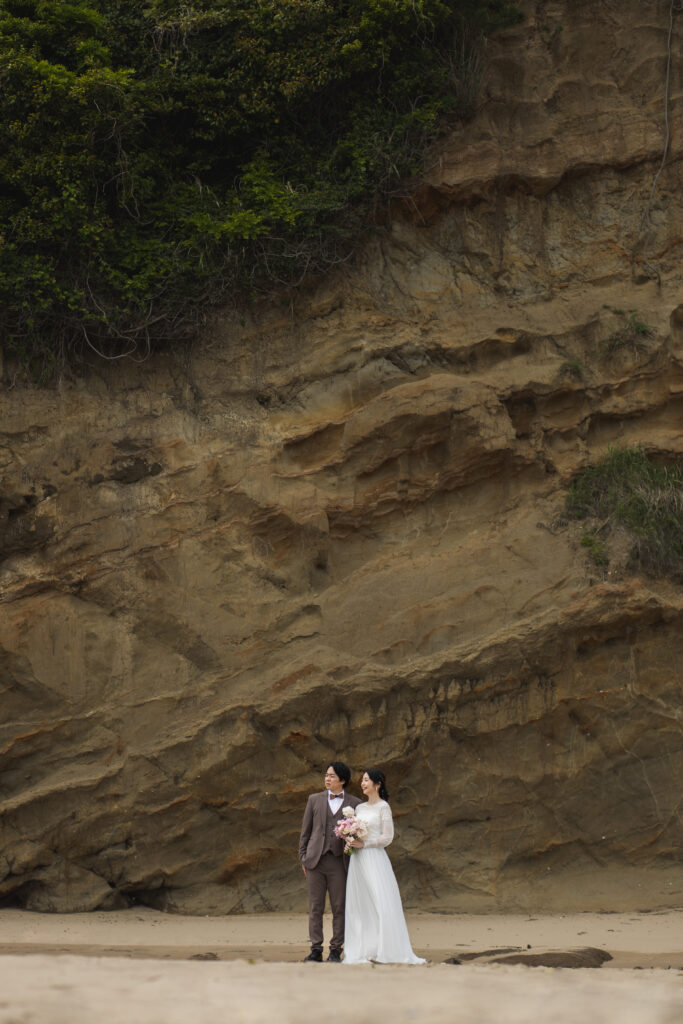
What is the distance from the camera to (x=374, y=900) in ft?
20.2

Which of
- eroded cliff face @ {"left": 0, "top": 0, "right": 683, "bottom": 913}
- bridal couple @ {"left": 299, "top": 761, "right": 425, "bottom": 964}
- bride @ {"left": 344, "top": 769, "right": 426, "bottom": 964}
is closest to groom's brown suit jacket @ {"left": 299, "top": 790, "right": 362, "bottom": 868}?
bridal couple @ {"left": 299, "top": 761, "right": 425, "bottom": 964}

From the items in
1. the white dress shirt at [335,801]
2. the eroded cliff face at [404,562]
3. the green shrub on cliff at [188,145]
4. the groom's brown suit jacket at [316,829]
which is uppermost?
the green shrub on cliff at [188,145]

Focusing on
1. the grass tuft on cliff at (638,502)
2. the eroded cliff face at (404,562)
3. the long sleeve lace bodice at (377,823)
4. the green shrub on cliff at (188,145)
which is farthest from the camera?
the green shrub on cliff at (188,145)

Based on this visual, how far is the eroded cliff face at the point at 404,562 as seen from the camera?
847cm

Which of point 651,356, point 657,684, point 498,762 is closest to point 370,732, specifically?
point 498,762

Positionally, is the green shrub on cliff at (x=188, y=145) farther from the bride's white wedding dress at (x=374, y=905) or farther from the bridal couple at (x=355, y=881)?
the bride's white wedding dress at (x=374, y=905)

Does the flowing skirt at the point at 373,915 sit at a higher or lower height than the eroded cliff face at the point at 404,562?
lower

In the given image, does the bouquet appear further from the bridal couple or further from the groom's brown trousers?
the groom's brown trousers

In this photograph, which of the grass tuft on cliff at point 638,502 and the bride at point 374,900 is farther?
the grass tuft on cliff at point 638,502

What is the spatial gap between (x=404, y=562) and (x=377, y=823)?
340cm

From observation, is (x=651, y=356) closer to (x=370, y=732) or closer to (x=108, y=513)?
(x=370, y=732)

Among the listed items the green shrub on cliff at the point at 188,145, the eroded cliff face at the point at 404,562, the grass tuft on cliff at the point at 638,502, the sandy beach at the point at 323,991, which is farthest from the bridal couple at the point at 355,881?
the green shrub on cliff at the point at 188,145

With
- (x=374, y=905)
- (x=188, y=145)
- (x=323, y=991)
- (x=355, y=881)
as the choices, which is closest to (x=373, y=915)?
(x=374, y=905)

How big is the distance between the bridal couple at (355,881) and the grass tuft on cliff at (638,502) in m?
3.91
